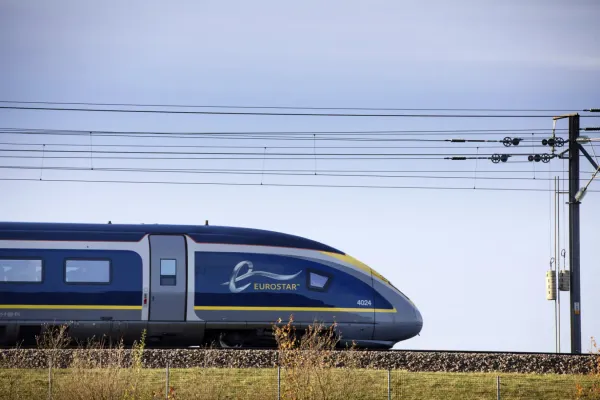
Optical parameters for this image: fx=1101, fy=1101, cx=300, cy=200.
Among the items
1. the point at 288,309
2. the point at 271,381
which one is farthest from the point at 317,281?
the point at 271,381

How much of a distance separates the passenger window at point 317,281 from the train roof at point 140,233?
75 centimetres

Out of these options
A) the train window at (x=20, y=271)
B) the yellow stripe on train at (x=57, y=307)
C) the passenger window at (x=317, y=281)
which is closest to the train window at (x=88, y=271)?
the yellow stripe on train at (x=57, y=307)

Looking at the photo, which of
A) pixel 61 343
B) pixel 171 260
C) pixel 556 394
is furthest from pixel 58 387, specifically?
pixel 556 394

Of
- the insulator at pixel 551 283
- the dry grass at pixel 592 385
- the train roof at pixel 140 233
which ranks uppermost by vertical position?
the train roof at pixel 140 233

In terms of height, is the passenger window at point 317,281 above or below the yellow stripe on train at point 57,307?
above

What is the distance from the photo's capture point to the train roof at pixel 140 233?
2814cm

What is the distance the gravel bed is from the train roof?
3.06 metres

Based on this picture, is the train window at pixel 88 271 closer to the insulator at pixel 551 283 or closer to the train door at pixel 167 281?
the train door at pixel 167 281

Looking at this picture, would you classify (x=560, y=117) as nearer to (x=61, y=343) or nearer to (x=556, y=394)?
(x=556, y=394)

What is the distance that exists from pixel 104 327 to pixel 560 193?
14.8m

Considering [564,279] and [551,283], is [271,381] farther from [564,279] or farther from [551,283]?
[564,279]

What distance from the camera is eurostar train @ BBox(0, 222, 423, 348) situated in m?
27.8

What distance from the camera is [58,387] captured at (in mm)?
23953

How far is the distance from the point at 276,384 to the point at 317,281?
459 cm
